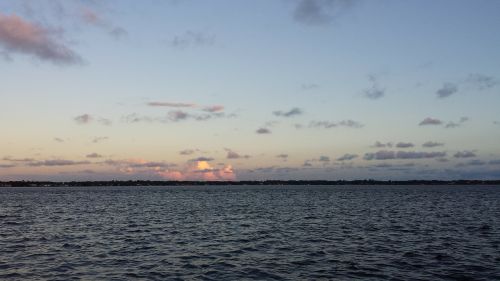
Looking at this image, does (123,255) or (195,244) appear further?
(195,244)

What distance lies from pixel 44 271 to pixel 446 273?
2561 cm

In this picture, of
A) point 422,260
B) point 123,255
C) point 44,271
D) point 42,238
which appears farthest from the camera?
point 42,238

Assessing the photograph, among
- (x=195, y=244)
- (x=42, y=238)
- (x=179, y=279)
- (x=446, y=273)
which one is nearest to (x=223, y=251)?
(x=195, y=244)

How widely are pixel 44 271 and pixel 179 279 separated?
930cm

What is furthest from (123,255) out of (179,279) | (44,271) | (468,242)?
(468,242)

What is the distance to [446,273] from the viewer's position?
28.8 meters

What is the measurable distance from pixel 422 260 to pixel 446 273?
4245mm

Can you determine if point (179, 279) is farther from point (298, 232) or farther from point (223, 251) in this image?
point (298, 232)

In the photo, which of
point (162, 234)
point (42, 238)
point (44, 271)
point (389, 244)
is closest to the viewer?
point (44, 271)

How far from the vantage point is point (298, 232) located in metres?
50.0

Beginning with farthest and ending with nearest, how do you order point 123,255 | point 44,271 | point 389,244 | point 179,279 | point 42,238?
point 42,238, point 389,244, point 123,255, point 44,271, point 179,279

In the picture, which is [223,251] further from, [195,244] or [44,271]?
[44,271]

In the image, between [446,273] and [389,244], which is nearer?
[446,273]

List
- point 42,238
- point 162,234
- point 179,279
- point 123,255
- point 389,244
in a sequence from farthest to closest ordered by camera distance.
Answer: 1. point 162,234
2. point 42,238
3. point 389,244
4. point 123,255
5. point 179,279
